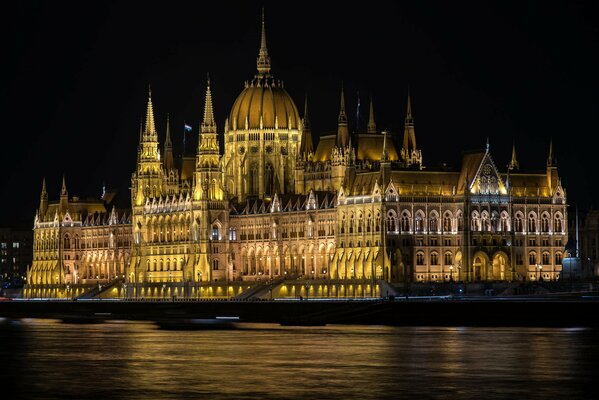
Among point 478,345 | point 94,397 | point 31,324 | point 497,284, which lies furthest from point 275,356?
point 497,284

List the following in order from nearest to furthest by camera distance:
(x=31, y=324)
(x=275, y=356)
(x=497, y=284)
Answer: (x=275, y=356)
(x=31, y=324)
(x=497, y=284)

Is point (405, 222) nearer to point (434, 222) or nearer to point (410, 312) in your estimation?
point (434, 222)

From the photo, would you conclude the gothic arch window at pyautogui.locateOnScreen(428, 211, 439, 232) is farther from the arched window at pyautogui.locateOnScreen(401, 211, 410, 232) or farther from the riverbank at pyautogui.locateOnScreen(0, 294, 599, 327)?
the riverbank at pyautogui.locateOnScreen(0, 294, 599, 327)

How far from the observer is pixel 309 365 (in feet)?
329

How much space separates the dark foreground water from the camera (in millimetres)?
86312

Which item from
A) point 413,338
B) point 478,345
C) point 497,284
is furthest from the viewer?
point 497,284

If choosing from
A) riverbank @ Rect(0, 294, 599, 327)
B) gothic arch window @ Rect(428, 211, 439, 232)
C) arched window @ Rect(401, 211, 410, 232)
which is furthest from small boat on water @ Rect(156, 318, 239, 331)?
gothic arch window @ Rect(428, 211, 439, 232)

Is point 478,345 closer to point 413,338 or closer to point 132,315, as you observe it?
point 413,338

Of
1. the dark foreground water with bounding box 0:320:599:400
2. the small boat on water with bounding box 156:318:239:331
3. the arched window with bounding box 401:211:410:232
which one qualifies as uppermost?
the arched window with bounding box 401:211:410:232

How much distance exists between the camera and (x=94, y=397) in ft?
277

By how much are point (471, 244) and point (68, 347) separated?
3378 inches

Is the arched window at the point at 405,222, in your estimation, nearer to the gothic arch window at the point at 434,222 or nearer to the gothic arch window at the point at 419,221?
the gothic arch window at the point at 419,221

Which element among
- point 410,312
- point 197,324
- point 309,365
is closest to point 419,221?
point 410,312

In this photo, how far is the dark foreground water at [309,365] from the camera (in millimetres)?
86312
